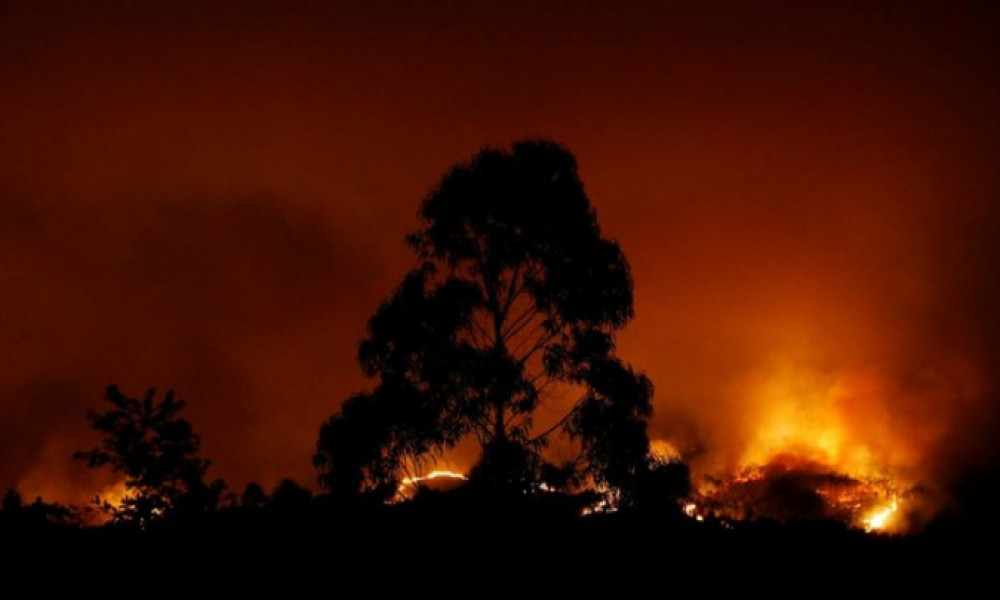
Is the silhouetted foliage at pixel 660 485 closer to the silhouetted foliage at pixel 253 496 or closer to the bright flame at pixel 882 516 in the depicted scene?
the silhouetted foliage at pixel 253 496

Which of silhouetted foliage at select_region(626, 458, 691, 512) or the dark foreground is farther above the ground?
silhouetted foliage at select_region(626, 458, 691, 512)

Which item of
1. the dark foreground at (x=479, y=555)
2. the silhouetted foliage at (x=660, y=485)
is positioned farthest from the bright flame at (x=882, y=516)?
the dark foreground at (x=479, y=555)

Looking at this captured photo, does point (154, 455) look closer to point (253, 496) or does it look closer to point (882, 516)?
point (253, 496)

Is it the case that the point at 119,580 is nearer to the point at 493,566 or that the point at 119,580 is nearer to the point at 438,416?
the point at 493,566

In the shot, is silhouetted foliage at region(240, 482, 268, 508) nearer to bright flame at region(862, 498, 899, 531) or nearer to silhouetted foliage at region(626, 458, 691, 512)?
silhouetted foliage at region(626, 458, 691, 512)

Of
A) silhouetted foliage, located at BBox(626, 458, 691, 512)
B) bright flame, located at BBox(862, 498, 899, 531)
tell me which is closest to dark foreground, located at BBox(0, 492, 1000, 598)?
silhouetted foliage, located at BBox(626, 458, 691, 512)

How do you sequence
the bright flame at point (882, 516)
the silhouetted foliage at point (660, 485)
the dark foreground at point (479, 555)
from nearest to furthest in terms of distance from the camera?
the dark foreground at point (479, 555)
the silhouetted foliage at point (660, 485)
the bright flame at point (882, 516)

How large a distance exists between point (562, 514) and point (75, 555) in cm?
869

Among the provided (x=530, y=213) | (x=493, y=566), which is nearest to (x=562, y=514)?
(x=493, y=566)

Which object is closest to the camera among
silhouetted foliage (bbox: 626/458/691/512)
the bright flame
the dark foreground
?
the dark foreground

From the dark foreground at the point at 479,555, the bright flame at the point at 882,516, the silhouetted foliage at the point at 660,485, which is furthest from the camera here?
the bright flame at the point at 882,516

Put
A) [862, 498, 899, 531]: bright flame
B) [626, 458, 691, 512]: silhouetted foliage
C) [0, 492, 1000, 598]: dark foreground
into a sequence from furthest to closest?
1. [862, 498, 899, 531]: bright flame
2. [626, 458, 691, 512]: silhouetted foliage
3. [0, 492, 1000, 598]: dark foreground

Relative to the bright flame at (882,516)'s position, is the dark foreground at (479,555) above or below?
below

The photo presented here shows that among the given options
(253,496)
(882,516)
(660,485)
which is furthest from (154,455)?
(882,516)
